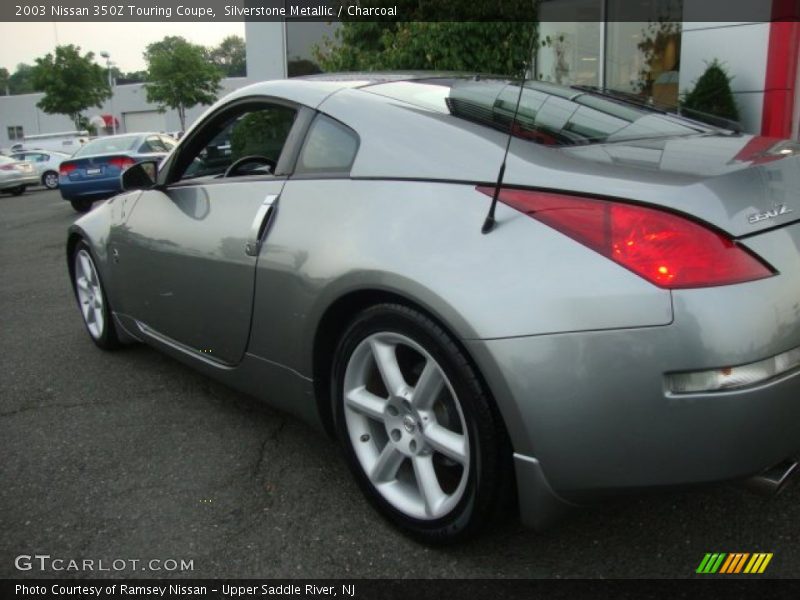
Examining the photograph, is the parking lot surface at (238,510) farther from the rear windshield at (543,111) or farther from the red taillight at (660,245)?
the rear windshield at (543,111)

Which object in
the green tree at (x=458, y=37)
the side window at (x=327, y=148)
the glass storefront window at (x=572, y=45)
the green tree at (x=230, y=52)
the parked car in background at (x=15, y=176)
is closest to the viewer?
the side window at (x=327, y=148)

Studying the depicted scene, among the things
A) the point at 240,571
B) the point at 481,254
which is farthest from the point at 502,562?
the point at 481,254

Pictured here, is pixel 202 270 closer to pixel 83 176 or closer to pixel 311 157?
pixel 311 157

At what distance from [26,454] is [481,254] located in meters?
2.23

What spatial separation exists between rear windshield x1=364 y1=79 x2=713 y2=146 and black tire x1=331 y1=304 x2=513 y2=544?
654 millimetres

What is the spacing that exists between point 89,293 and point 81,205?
1035cm

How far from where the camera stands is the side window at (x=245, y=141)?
2.93m

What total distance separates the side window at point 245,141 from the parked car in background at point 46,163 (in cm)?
2368

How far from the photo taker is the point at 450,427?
2.14 m

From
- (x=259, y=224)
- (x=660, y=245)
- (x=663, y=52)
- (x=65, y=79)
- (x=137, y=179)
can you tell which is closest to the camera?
(x=660, y=245)

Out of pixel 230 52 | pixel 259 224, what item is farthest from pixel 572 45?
pixel 230 52

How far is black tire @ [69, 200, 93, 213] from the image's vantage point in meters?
13.3

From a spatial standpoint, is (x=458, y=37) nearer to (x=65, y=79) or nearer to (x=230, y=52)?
(x=65, y=79)

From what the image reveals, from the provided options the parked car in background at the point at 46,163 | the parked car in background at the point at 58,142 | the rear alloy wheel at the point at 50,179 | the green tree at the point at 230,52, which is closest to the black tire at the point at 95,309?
the parked car in background at the point at 46,163
